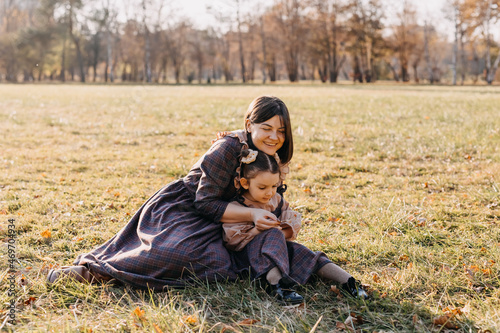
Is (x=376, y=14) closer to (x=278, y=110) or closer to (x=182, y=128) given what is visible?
(x=182, y=128)

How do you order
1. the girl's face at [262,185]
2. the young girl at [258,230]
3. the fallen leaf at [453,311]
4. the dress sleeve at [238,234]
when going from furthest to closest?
the dress sleeve at [238,234], the girl's face at [262,185], the young girl at [258,230], the fallen leaf at [453,311]

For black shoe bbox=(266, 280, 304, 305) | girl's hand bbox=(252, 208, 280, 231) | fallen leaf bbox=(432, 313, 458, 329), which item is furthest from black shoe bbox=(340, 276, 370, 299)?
girl's hand bbox=(252, 208, 280, 231)

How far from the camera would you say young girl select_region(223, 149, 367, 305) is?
3004 mm

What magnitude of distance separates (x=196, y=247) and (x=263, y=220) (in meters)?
0.50

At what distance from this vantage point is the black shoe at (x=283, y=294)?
2.90 meters

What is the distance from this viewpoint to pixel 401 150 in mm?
8023

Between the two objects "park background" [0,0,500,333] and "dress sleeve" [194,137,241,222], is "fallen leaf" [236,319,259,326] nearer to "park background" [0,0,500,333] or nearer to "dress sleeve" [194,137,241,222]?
"park background" [0,0,500,333]

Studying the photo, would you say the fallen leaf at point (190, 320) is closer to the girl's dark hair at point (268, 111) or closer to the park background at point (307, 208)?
the park background at point (307, 208)

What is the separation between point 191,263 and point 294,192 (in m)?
2.85

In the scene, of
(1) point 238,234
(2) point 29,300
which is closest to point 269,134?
(1) point 238,234

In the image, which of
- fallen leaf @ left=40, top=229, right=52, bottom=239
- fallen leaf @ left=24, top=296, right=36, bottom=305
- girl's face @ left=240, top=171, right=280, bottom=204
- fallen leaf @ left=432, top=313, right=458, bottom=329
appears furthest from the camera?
fallen leaf @ left=40, top=229, right=52, bottom=239

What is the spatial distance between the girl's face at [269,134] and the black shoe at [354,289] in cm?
104

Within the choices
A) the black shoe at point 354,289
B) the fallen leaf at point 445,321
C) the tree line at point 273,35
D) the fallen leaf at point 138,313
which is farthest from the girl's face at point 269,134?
the tree line at point 273,35

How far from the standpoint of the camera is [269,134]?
3.19 meters
